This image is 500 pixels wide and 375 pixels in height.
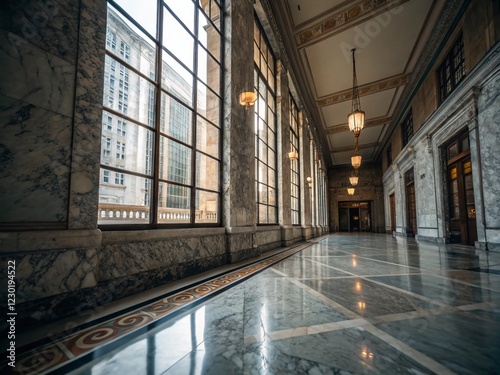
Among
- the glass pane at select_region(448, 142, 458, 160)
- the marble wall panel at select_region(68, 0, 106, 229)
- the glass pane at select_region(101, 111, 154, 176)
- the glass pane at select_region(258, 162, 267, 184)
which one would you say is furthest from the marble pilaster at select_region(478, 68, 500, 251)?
the marble wall panel at select_region(68, 0, 106, 229)

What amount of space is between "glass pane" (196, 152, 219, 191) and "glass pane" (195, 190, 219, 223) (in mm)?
130

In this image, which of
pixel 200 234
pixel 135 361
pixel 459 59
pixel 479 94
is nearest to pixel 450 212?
pixel 479 94

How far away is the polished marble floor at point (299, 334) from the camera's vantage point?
1090 mm

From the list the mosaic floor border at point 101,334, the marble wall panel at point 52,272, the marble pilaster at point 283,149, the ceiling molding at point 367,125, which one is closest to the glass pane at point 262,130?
the marble pilaster at point 283,149

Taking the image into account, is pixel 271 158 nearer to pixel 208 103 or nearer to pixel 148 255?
pixel 208 103

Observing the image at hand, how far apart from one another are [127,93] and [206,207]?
189cm

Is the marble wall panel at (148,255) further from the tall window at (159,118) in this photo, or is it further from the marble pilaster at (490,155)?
the marble pilaster at (490,155)

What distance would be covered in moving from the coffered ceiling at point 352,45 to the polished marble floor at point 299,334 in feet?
23.8

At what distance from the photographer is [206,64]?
13.0ft

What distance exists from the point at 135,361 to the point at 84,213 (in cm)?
118

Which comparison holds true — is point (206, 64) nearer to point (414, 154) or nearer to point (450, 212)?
point (450, 212)

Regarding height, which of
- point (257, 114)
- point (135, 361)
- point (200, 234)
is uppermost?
point (257, 114)

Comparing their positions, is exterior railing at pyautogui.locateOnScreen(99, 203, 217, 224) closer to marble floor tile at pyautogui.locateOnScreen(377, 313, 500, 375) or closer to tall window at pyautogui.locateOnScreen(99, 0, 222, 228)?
tall window at pyautogui.locateOnScreen(99, 0, 222, 228)

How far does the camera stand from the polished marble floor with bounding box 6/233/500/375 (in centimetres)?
→ 109
